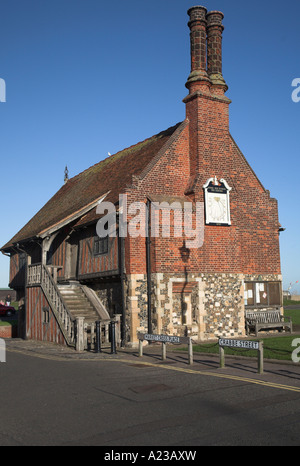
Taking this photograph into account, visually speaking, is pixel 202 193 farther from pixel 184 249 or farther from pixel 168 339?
pixel 168 339

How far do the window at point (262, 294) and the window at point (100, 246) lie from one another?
6.73 metres

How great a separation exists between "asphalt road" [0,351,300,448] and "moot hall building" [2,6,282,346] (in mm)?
6170

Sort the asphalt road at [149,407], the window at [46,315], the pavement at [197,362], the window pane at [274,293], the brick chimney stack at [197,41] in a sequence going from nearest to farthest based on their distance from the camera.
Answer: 1. the asphalt road at [149,407]
2. the pavement at [197,362]
3. the window at [46,315]
4. the brick chimney stack at [197,41]
5. the window pane at [274,293]

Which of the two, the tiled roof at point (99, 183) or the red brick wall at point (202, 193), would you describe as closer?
the red brick wall at point (202, 193)

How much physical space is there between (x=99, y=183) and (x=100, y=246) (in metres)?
5.20

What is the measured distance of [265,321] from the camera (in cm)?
2141

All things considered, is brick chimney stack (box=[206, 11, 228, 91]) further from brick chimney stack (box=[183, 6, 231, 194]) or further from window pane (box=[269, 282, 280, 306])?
window pane (box=[269, 282, 280, 306])

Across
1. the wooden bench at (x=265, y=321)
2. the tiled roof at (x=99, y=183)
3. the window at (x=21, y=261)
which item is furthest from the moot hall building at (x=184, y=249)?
the window at (x=21, y=261)

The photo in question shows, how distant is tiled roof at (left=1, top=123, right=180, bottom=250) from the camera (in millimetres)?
21609

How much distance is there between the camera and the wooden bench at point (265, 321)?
2041cm

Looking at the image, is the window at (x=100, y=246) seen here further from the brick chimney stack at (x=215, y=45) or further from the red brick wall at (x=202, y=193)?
the brick chimney stack at (x=215, y=45)

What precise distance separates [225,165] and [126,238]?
584 cm

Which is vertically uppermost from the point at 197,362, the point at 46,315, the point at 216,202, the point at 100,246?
the point at 216,202

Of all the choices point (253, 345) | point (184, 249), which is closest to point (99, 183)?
point (184, 249)
